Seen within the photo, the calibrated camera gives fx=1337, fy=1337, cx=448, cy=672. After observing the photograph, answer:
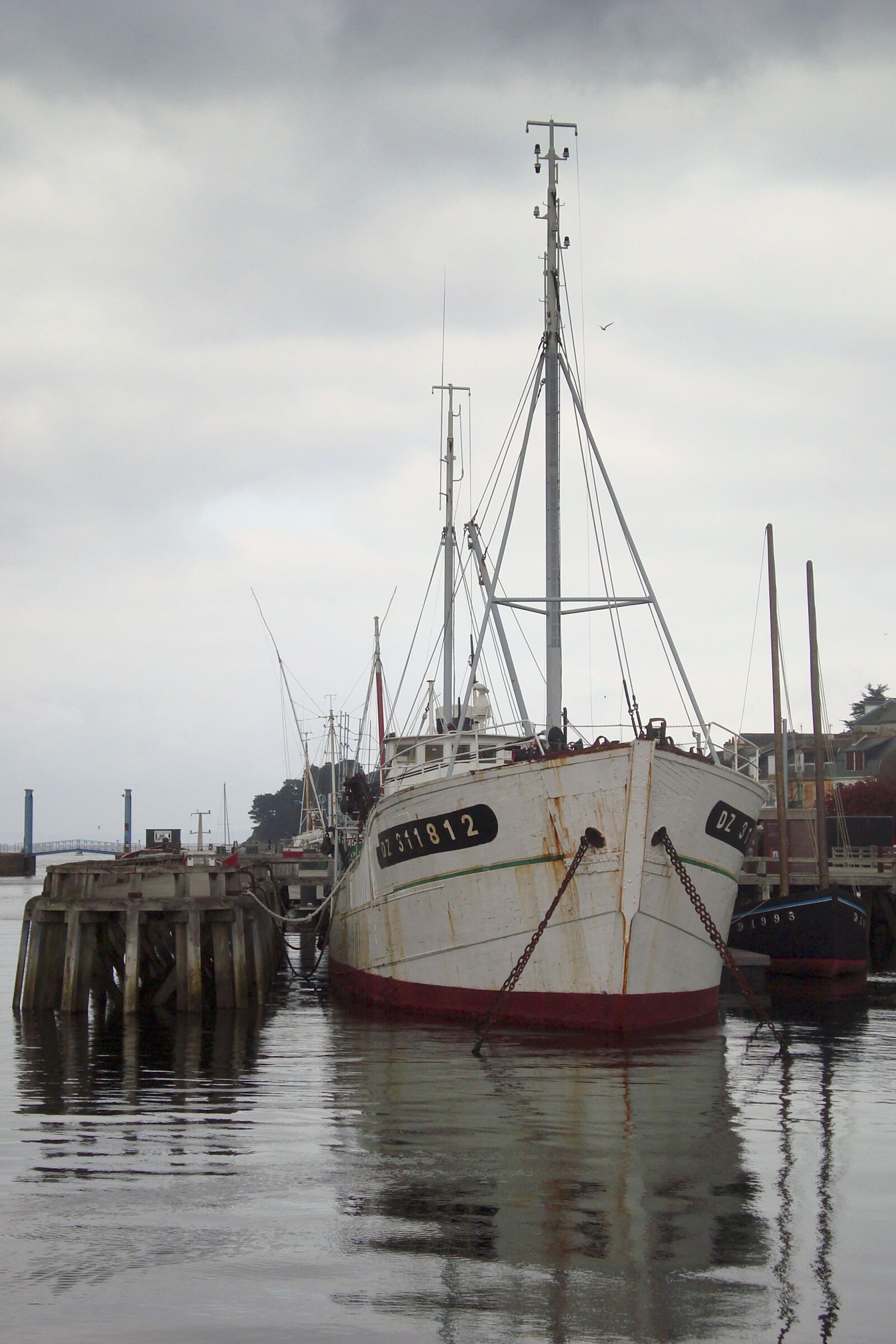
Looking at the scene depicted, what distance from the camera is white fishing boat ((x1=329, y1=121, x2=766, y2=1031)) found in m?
19.8

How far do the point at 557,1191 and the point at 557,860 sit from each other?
8815 mm

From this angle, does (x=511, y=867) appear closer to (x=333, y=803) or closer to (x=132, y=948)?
(x=132, y=948)

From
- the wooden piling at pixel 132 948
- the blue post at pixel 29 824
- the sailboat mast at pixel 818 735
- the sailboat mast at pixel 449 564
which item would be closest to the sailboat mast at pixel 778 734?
the sailboat mast at pixel 818 735

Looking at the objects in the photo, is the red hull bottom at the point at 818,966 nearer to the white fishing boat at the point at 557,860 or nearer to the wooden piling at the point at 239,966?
the white fishing boat at the point at 557,860

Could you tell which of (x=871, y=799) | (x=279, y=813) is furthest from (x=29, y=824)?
(x=871, y=799)

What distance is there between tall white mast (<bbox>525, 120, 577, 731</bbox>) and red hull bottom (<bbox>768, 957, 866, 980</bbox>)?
11973 mm

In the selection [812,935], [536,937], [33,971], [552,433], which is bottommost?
[33,971]

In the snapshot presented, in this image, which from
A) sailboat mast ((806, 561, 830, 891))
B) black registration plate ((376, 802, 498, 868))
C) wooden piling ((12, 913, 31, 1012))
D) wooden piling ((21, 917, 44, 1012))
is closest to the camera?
black registration plate ((376, 802, 498, 868))

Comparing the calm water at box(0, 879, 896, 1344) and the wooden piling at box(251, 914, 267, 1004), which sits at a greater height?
the wooden piling at box(251, 914, 267, 1004)

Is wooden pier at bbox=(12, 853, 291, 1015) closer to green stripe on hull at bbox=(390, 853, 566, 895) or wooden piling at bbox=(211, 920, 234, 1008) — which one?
wooden piling at bbox=(211, 920, 234, 1008)

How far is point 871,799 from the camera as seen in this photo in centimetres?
6278

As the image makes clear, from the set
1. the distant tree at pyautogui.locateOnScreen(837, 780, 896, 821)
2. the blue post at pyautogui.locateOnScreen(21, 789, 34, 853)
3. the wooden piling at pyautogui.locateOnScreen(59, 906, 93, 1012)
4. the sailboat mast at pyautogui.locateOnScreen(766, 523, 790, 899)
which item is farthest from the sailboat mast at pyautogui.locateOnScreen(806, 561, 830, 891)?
the blue post at pyautogui.locateOnScreen(21, 789, 34, 853)

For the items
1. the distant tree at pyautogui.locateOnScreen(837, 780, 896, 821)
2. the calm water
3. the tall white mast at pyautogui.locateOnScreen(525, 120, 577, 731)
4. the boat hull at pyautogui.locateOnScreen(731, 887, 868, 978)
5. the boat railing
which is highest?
the tall white mast at pyautogui.locateOnScreen(525, 120, 577, 731)

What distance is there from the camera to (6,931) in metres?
61.4
